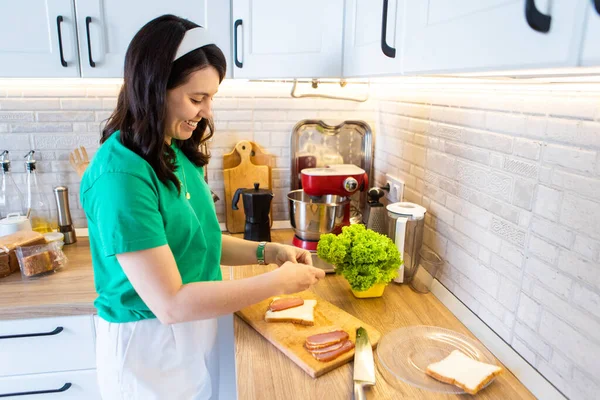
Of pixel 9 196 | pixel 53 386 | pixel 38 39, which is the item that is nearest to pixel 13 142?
pixel 9 196

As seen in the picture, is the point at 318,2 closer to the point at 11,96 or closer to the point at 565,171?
the point at 565,171

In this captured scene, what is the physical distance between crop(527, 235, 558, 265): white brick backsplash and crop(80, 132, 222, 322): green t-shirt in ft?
2.44

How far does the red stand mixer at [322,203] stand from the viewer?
1.59 m

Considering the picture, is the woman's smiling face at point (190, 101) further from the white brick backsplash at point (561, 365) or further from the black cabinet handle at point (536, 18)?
the white brick backsplash at point (561, 365)

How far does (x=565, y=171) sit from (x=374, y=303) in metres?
0.64

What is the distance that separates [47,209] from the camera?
1838 mm

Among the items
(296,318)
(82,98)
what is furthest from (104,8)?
(296,318)

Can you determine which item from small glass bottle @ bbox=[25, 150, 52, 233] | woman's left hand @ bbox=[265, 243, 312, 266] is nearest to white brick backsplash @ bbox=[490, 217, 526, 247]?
woman's left hand @ bbox=[265, 243, 312, 266]

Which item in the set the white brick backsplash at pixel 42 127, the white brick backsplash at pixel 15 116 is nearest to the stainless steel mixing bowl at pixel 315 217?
the white brick backsplash at pixel 42 127

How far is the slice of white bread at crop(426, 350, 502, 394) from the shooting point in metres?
0.89

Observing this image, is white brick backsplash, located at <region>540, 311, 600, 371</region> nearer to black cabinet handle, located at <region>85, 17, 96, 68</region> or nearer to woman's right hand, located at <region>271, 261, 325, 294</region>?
woman's right hand, located at <region>271, 261, 325, 294</region>

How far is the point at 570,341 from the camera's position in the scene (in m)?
0.83

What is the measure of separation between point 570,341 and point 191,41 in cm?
95

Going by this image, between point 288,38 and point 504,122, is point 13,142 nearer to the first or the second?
point 288,38
